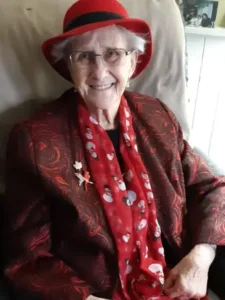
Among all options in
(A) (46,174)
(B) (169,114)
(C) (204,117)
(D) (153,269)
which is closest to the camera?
(A) (46,174)

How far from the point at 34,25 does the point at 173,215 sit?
726 millimetres

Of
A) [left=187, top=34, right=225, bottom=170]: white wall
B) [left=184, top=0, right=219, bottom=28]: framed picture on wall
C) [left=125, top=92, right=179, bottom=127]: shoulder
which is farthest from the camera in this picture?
[left=187, top=34, right=225, bottom=170]: white wall

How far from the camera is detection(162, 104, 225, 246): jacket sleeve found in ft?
4.16

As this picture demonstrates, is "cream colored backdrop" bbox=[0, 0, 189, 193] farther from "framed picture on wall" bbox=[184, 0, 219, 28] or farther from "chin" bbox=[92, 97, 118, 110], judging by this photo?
"framed picture on wall" bbox=[184, 0, 219, 28]

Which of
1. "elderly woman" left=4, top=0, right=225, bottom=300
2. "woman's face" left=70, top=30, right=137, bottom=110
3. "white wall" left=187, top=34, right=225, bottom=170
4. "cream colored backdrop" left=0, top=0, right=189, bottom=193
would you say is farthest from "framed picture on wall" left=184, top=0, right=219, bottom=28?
"woman's face" left=70, top=30, right=137, bottom=110

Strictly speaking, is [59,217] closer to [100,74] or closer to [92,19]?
[100,74]

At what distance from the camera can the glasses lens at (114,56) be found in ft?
3.89

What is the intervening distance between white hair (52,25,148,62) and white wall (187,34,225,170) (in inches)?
26.1

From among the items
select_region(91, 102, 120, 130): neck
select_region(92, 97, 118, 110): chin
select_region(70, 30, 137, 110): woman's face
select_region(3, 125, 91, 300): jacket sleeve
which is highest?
select_region(70, 30, 137, 110): woman's face

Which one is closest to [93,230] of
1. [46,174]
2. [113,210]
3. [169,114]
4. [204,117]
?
[113,210]

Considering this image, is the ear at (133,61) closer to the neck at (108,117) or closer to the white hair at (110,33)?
the white hair at (110,33)

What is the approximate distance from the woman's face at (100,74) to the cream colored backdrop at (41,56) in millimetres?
147

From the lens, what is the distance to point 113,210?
1174 mm

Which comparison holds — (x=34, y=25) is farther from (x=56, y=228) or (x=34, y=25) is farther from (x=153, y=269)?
(x=153, y=269)
